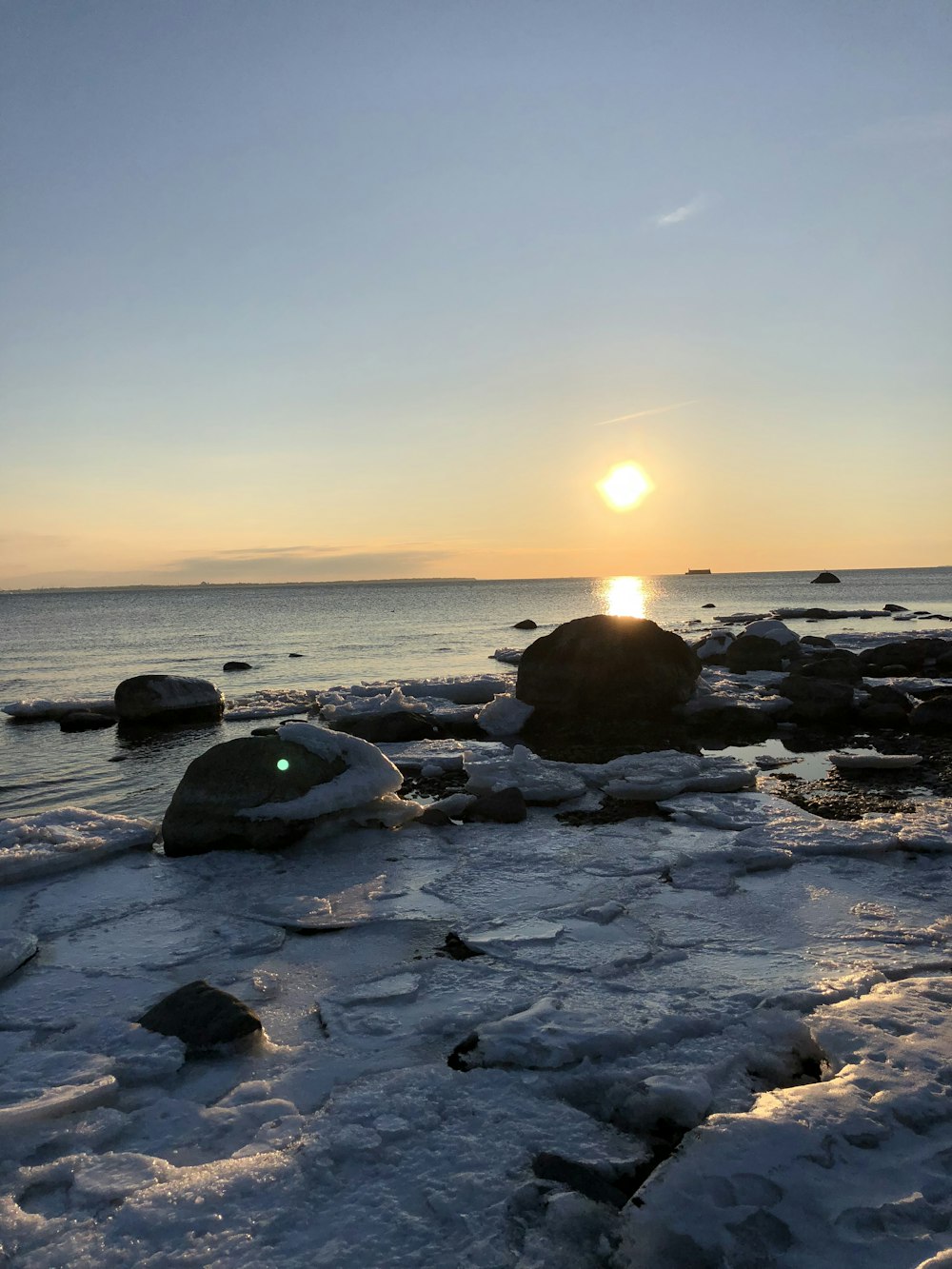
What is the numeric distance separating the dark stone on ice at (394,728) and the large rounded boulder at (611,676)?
3.08 m

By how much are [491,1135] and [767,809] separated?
6.57 meters

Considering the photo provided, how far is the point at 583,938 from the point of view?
5863 millimetres

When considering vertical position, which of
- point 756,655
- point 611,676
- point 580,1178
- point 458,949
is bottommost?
point 458,949

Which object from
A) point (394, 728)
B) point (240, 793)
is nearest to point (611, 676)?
point (394, 728)

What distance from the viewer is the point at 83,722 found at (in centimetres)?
1736

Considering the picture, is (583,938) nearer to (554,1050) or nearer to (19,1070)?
(554,1050)

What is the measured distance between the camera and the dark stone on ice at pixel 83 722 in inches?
679

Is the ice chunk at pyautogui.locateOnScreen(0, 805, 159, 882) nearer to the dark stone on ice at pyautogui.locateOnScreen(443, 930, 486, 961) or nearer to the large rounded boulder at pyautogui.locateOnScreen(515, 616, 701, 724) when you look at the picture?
the dark stone on ice at pyautogui.locateOnScreen(443, 930, 486, 961)

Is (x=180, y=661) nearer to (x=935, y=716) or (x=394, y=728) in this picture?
(x=394, y=728)

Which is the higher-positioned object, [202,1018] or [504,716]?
[202,1018]

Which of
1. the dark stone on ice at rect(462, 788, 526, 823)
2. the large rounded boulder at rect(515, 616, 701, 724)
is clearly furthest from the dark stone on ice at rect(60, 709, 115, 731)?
the dark stone on ice at rect(462, 788, 526, 823)

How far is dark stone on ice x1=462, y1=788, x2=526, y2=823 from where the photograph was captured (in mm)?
9219

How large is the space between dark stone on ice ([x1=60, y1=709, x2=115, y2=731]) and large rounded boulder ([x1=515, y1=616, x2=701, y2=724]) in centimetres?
944

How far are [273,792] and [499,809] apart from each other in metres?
2.58
